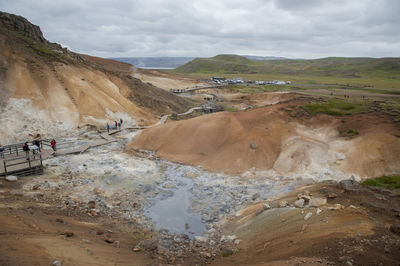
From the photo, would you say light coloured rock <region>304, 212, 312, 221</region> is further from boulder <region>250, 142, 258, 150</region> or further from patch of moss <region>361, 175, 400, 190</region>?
boulder <region>250, 142, 258, 150</region>

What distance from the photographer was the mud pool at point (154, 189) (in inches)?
748

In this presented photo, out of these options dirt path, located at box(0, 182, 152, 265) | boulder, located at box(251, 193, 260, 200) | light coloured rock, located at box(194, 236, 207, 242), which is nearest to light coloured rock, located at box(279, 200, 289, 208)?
boulder, located at box(251, 193, 260, 200)

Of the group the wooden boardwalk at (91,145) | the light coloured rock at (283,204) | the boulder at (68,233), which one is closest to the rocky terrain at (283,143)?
the wooden boardwalk at (91,145)

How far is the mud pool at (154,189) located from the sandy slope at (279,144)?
2.03m

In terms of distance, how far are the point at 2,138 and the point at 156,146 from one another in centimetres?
1582

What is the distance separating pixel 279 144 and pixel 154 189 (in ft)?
43.4

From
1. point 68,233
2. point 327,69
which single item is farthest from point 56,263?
point 327,69

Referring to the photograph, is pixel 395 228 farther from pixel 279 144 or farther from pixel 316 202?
pixel 279 144

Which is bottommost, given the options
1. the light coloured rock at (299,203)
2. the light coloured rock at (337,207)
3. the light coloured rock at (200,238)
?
the light coloured rock at (200,238)

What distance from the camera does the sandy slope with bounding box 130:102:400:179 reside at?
24.9 metres

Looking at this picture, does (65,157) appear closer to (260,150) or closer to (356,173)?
(260,150)

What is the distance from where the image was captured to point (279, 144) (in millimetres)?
28750

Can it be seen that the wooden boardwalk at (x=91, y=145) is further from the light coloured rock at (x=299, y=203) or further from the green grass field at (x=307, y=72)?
the green grass field at (x=307, y=72)

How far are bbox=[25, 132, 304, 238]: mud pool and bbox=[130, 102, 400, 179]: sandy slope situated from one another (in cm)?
203
